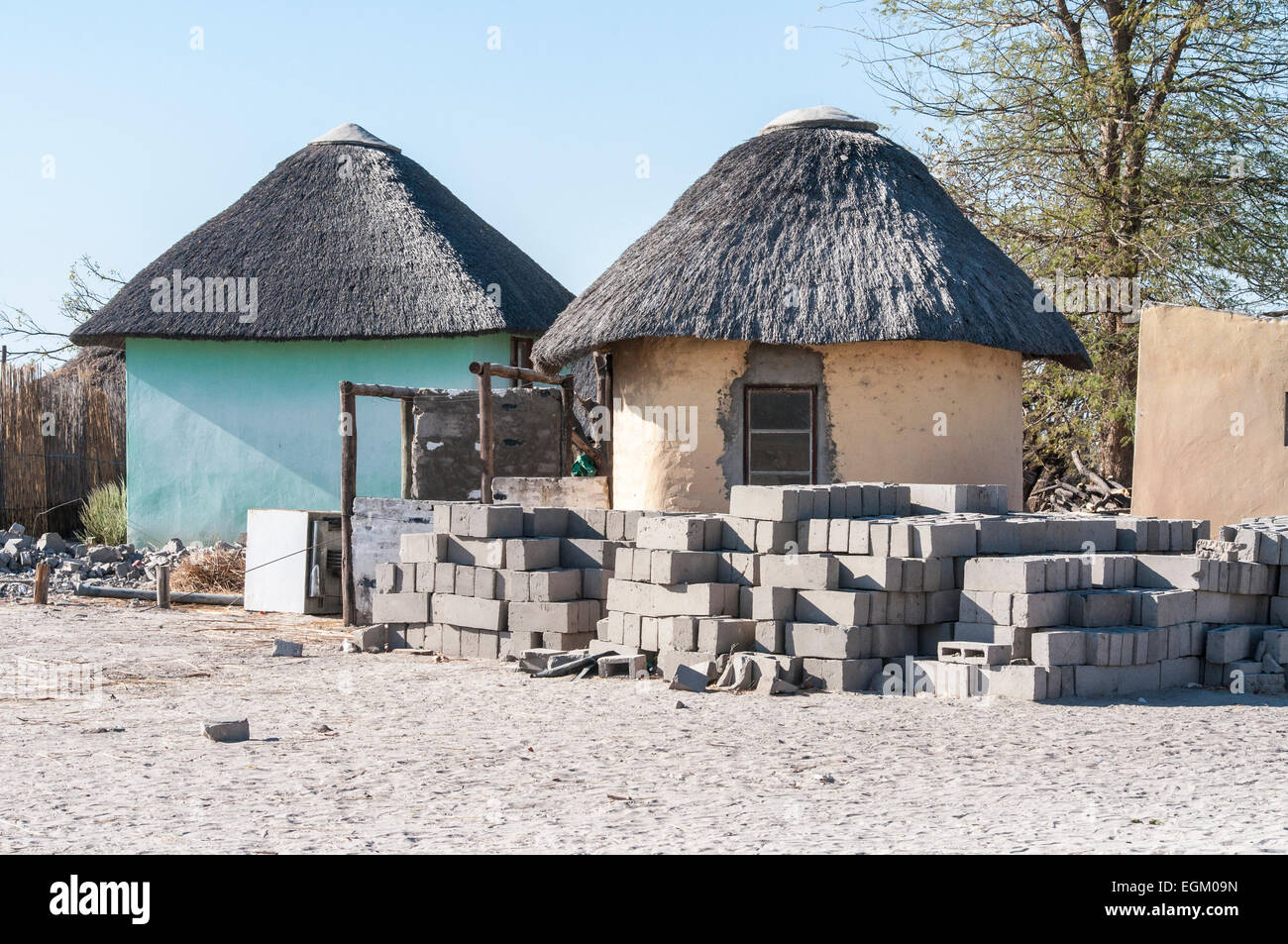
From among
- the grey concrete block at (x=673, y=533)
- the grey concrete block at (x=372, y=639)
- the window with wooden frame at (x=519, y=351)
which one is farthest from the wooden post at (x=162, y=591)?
the grey concrete block at (x=673, y=533)

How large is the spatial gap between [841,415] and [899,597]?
3.62 m

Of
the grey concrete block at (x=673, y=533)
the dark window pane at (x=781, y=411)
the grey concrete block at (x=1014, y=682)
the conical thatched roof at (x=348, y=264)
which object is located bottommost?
the grey concrete block at (x=1014, y=682)

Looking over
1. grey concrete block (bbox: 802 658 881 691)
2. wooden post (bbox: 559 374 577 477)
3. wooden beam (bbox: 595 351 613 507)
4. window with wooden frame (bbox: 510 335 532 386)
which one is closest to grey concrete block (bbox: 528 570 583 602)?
grey concrete block (bbox: 802 658 881 691)

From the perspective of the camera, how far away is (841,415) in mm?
11625

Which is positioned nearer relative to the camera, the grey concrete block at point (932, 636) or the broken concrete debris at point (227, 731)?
the broken concrete debris at point (227, 731)

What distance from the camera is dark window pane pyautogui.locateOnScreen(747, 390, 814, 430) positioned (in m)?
11.8

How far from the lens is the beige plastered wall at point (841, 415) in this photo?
11617mm

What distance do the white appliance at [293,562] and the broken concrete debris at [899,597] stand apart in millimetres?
2892

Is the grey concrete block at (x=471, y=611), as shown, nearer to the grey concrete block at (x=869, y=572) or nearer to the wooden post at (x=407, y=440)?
the grey concrete block at (x=869, y=572)

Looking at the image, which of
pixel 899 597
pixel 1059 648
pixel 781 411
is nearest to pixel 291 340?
pixel 781 411

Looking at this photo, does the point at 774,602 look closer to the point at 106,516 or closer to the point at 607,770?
the point at 607,770
